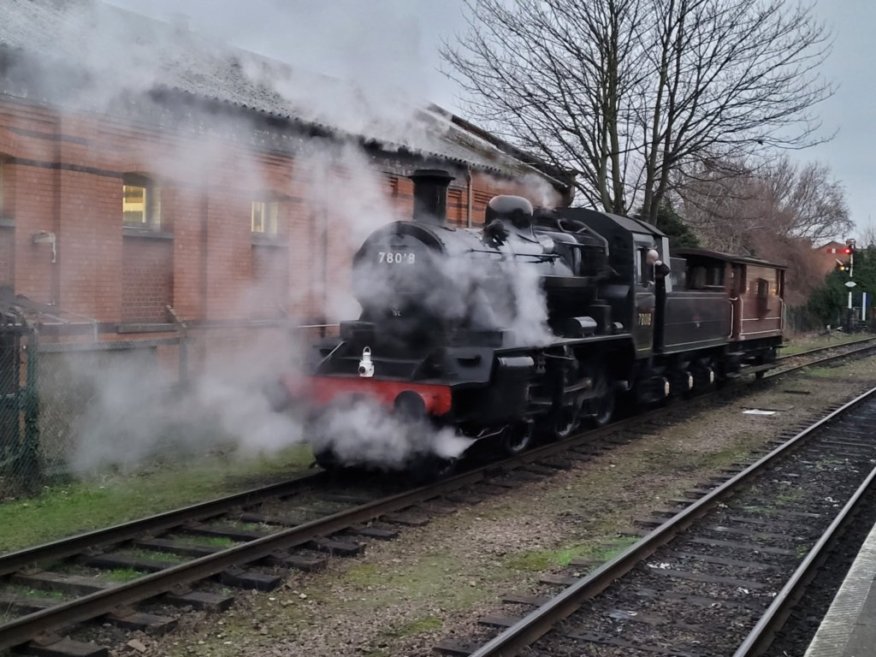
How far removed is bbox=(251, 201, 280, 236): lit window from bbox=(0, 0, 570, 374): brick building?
19 mm

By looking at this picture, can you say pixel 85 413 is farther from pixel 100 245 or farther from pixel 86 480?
pixel 100 245

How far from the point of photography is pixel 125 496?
7.38 m

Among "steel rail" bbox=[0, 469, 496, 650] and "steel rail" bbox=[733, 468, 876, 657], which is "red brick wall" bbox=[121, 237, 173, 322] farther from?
"steel rail" bbox=[733, 468, 876, 657]

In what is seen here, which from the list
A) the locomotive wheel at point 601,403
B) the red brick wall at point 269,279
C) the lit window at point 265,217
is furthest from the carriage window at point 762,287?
the lit window at point 265,217

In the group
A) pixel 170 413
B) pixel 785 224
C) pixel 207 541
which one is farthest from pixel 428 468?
pixel 785 224

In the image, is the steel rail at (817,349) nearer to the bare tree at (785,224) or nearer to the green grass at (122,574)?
the bare tree at (785,224)

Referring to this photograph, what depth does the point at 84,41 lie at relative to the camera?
7.86 meters

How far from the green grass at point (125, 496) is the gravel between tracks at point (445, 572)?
6.59ft

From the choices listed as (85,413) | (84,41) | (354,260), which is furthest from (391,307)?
(84,41)

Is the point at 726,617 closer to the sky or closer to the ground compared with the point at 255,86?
closer to the ground

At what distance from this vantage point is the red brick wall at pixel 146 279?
10.1 metres

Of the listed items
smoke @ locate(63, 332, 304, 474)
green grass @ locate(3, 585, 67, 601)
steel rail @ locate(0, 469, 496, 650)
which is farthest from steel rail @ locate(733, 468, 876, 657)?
smoke @ locate(63, 332, 304, 474)

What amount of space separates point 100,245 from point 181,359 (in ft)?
5.10

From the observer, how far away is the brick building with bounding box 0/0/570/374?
841cm
